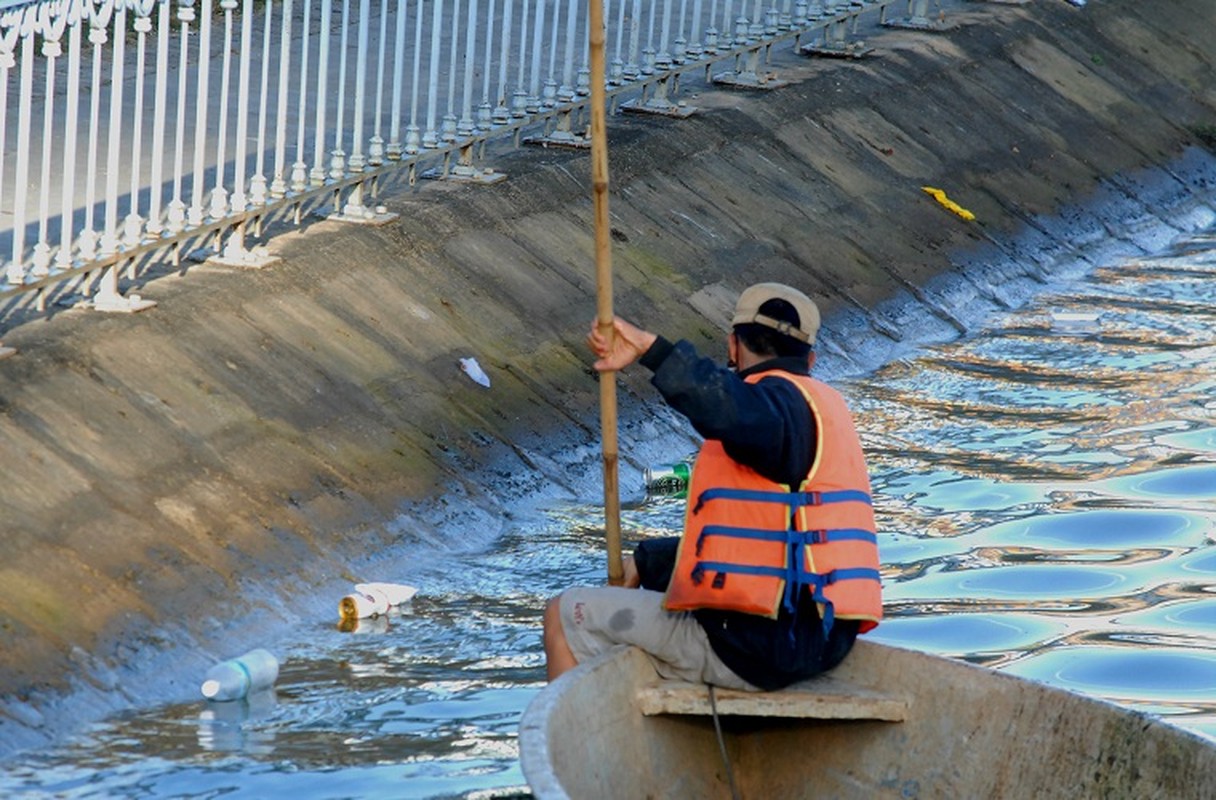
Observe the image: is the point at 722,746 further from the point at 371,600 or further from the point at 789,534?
the point at 371,600

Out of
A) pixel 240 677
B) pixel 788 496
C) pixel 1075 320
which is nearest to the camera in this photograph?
pixel 788 496

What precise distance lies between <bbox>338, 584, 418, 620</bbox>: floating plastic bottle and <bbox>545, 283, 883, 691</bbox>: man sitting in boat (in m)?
2.22

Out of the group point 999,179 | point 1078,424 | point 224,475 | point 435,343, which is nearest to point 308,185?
point 435,343

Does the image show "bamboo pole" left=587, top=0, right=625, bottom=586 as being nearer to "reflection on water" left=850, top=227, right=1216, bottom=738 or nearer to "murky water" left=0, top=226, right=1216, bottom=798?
"murky water" left=0, top=226, right=1216, bottom=798

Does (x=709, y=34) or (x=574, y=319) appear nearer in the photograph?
(x=574, y=319)

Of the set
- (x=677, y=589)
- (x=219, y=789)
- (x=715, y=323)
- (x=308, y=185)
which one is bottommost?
(x=219, y=789)

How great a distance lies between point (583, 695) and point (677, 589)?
1.52 ft

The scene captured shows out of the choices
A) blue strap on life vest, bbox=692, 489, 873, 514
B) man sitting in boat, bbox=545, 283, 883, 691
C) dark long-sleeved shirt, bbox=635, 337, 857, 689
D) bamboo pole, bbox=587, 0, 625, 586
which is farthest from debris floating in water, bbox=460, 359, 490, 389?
blue strap on life vest, bbox=692, 489, 873, 514

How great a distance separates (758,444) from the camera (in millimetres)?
6234

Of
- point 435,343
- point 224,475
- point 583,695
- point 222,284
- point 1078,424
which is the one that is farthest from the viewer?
point 1078,424

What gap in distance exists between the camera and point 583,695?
6.45 meters

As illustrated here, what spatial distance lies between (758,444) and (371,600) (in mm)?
2991

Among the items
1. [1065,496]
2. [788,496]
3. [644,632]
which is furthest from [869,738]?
[1065,496]

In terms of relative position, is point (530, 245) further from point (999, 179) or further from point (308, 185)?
point (999, 179)
